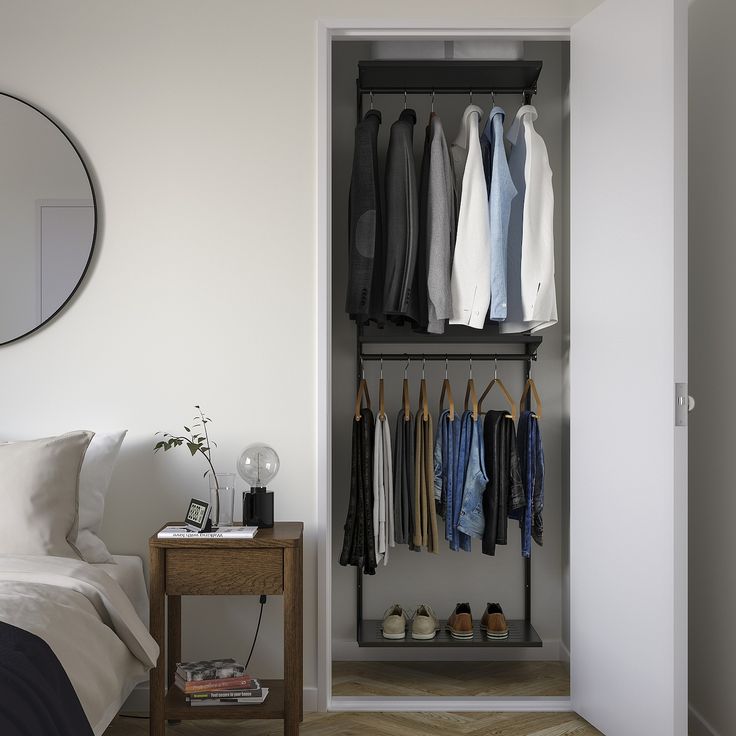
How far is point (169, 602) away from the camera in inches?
98.0

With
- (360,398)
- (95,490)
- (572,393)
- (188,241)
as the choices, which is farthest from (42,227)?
(572,393)

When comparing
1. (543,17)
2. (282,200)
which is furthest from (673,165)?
(282,200)

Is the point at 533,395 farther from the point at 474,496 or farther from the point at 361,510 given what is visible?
the point at 361,510

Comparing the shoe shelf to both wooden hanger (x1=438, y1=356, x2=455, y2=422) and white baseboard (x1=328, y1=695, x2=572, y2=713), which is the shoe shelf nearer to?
white baseboard (x1=328, y1=695, x2=572, y2=713)

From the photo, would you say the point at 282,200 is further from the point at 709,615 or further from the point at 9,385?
the point at 709,615

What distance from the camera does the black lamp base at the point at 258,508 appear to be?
2.39m

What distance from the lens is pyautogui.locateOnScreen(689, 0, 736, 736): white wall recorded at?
222 centimetres

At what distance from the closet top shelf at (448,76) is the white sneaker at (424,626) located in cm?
213

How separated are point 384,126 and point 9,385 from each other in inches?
72.2

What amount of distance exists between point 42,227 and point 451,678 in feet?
7.52

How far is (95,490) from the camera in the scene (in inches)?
96.3

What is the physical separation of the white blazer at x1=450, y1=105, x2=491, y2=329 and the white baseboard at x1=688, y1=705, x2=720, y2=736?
57.3 inches

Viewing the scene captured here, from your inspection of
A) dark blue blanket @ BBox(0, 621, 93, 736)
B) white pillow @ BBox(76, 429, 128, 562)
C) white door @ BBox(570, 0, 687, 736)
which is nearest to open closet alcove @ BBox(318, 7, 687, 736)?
white door @ BBox(570, 0, 687, 736)

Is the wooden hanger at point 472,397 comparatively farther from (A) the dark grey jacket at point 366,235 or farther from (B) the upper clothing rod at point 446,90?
(B) the upper clothing rod at point 446,90
